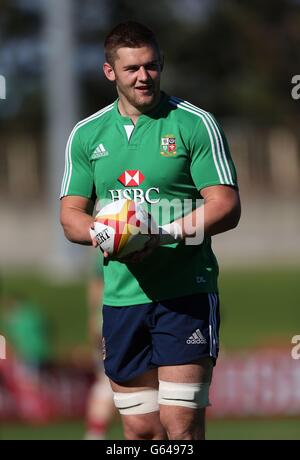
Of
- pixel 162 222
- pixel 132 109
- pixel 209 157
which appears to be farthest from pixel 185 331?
pixel 132 109

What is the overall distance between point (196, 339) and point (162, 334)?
7.6 inches

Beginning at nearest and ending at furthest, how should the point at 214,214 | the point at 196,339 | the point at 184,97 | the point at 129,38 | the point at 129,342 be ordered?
the point at 214,214
the point at 129,38
the point at 196,339
the point at 129,342
the point at 184,97

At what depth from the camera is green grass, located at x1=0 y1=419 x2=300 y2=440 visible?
41.7ft

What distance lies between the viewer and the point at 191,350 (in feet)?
21.7

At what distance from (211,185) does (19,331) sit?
1045 cm

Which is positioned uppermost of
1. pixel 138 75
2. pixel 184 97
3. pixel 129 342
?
pixel 184 97

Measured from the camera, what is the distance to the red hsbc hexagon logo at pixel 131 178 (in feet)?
21.7

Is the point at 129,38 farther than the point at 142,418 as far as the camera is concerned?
No

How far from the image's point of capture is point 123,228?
627cm

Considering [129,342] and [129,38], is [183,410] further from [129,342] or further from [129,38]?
[129,38]

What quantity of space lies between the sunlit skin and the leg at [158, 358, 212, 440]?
4.70ft

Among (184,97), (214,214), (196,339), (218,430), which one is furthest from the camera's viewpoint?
(184,97)

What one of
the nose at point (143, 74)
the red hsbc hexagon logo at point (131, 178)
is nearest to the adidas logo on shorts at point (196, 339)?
the red hsbc hexagon logo at point (131, 178)
